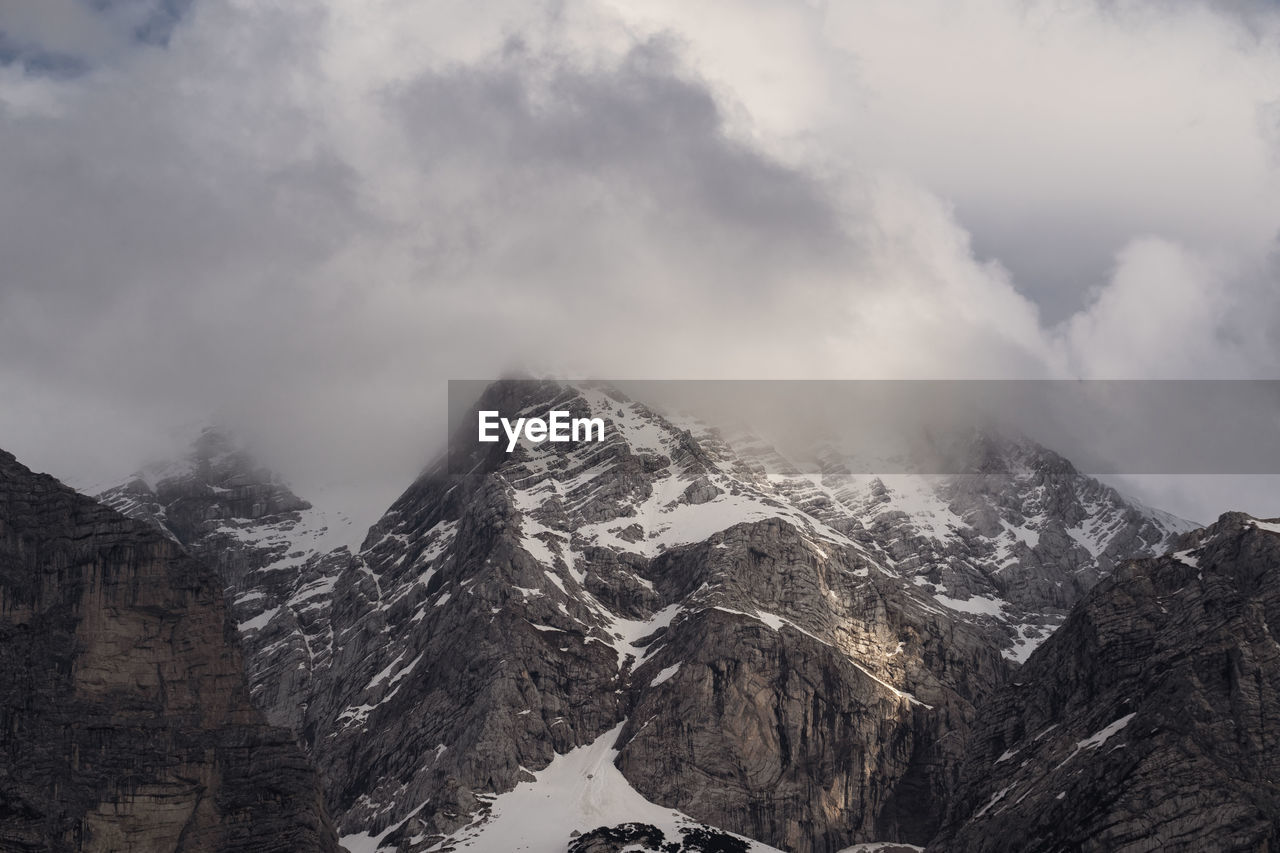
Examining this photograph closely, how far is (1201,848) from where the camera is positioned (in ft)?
648

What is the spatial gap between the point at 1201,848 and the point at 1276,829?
7.24m

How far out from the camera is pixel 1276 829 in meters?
196
